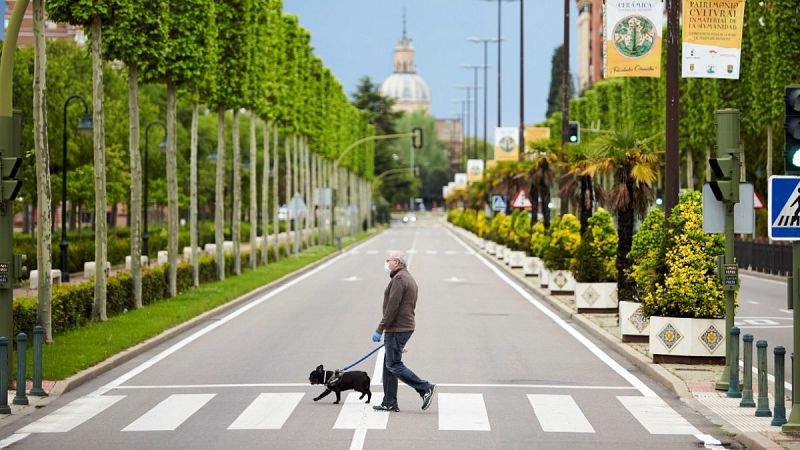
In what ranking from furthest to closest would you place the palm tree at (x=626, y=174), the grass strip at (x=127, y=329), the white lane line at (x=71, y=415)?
1. the palm tree at (x=626, y=174)
2. the grass strip at (x=127, y=329)
3. the white lane line at (x=71, y=415)

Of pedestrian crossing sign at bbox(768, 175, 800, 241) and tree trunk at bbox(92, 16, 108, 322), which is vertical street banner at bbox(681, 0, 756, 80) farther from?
tree trunk at bbox(92, 16, 108, 322)

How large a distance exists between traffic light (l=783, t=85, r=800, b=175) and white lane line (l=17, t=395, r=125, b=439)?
8.15 meters

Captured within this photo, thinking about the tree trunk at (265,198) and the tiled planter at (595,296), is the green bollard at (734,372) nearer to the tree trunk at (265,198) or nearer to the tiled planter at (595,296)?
the tiled planter at (595,296)

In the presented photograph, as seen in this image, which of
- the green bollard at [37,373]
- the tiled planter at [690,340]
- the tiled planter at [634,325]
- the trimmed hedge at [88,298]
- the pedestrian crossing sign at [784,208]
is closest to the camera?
the pedestrian crossing sign at [784,208]

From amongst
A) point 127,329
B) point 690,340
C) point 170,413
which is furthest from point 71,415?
point 127,329

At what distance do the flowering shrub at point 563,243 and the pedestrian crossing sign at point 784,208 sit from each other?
2130 cm

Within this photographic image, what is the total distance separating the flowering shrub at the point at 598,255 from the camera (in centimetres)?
3022

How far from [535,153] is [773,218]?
39479mm

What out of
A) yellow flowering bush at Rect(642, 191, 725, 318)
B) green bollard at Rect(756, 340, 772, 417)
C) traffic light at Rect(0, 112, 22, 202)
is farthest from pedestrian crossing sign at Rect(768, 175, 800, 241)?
traffic light at Rect(0, 112, 22, 202)

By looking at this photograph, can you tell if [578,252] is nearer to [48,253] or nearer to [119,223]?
[48,253]

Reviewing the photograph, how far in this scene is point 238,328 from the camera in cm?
2822

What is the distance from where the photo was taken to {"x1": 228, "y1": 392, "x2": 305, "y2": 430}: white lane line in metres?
15.0

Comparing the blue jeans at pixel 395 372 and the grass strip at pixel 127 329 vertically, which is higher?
the blue jeans at pixel 395 372

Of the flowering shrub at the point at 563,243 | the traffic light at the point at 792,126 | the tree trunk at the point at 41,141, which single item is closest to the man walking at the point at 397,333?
the traffic light at the point at 792,126
